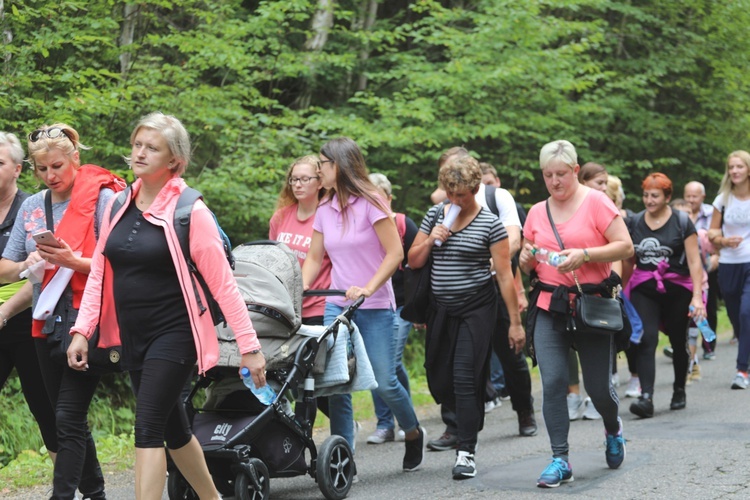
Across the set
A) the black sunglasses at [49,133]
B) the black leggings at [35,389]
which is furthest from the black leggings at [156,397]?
the black sunglasses at [49,133]

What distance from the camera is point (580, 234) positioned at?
6445 millimetres

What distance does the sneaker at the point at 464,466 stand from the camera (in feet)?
21.8

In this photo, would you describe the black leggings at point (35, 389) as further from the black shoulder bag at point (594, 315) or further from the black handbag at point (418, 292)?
the black shoulder bag at point (594, 315)

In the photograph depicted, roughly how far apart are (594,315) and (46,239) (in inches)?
127

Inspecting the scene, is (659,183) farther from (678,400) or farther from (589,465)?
(589,465)

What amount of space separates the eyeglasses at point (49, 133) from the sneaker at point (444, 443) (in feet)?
12.4

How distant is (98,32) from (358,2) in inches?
270

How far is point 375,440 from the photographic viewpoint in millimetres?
8359

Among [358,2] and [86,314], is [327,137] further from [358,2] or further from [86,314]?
[86,314]

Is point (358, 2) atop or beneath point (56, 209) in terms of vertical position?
atop

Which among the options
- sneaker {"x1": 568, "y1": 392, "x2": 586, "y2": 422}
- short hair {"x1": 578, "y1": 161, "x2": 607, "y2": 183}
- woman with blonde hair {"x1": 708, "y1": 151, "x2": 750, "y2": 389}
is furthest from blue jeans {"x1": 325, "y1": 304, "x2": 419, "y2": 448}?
woman with blonde hair {"x1": 708, "y1": 151, "x2": 750, "y2": 389}

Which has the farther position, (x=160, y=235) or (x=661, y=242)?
(x=661, y=242)

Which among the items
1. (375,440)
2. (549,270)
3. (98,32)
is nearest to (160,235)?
(549,270)

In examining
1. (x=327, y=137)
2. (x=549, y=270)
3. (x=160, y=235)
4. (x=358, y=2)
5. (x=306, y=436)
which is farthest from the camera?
(x=358, y=2)
